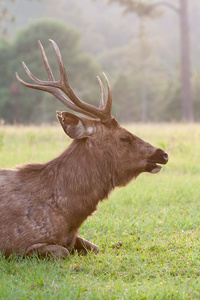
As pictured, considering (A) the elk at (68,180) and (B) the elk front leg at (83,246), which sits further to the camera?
(B) the elk front leg at (83,246)

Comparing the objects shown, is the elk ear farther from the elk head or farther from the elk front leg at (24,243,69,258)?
the elk front leg at (24,243,69,258)

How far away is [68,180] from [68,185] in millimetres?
48

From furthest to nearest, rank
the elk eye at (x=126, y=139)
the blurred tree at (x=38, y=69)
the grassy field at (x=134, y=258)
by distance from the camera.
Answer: the blurred tree at (x=38, y=69) < the elk eye at (x=126, y=139) < the grassy field at (x=134, y=258)

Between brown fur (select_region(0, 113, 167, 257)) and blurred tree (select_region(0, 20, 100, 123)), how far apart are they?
29.2m

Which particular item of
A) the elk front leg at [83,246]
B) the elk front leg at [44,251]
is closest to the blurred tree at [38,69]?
the elk front leg at [83,246]

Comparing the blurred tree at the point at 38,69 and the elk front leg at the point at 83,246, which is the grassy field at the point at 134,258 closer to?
the elk front leg at the point at 83,246

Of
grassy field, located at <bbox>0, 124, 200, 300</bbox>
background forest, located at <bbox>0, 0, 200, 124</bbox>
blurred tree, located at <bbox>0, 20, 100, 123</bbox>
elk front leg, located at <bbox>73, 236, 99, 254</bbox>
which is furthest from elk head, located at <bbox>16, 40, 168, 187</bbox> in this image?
blurred tree, located at <bbox>0, 20, 100, 123</bbox>

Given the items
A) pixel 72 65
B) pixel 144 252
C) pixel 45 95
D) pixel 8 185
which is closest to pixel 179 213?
pixel 144 252

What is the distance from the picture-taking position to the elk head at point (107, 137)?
433 cm

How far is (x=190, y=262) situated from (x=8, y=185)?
1.88 meters

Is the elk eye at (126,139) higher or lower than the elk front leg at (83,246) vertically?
higher

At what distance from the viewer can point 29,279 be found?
146 inches

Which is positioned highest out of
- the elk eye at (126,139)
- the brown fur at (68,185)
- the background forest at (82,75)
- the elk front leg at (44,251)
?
the background forest at (82,75)

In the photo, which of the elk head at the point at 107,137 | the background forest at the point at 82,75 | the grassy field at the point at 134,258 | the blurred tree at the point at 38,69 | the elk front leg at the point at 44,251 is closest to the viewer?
the grassy field at the point at 134,258
